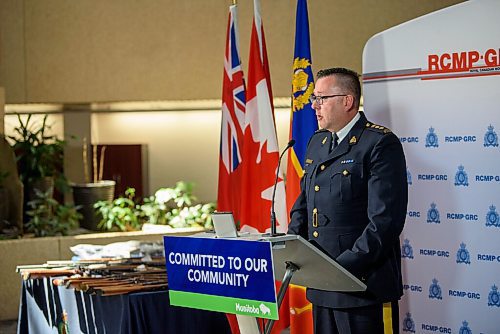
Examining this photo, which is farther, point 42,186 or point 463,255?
point 42,186

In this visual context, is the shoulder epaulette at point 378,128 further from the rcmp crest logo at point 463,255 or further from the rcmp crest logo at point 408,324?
the rcmp crest logo at point 408,324

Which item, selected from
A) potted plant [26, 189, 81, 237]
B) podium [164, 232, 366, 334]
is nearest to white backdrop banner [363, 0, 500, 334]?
podium [164, 232, 366, 334]

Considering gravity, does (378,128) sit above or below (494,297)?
above

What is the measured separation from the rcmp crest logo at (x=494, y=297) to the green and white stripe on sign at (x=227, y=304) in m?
1.82

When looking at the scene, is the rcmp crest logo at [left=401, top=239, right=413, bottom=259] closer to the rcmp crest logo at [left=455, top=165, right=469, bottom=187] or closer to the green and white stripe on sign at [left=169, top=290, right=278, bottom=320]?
the rcmp crest logo at [left=455, top=165, right=469, bottom=187]

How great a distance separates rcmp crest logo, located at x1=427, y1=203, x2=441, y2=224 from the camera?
4.60 metres

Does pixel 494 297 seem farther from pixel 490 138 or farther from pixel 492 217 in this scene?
pixel 490 138

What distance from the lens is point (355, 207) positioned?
361 centimetres

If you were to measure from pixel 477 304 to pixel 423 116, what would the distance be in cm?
97

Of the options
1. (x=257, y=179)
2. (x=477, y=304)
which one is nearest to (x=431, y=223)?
(x=477, y=304)

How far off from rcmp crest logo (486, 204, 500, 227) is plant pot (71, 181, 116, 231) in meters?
4.20

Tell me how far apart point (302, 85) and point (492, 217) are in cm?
138

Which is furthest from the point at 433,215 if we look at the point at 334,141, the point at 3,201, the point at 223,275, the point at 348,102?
the point at 3,201

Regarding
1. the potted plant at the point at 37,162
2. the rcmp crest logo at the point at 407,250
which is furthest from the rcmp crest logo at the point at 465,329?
the potted plant at the point at 37,162
